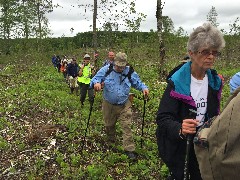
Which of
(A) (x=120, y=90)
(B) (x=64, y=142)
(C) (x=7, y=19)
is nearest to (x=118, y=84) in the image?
(A) (x=120, y=90)

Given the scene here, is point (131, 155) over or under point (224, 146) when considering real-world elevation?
under

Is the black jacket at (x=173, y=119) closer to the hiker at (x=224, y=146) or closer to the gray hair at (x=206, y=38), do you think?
the gray hair at (x=206, y=38)

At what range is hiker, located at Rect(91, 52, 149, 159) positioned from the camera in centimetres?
722

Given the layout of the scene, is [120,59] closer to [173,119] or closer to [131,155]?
[131,155]

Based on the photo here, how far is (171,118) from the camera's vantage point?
2.92 m

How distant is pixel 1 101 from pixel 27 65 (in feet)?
52.9

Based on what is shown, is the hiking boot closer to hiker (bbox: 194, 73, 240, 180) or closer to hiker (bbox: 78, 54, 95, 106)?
hiker (bbox: 78, 54, 95, 106)

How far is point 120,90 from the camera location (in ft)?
24.2

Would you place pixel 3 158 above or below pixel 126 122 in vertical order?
below

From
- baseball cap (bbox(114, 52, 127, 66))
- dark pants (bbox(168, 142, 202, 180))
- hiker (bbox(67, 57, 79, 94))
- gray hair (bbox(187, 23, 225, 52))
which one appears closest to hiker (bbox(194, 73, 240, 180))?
dark pants (bbox(168, 142, 202, 180))

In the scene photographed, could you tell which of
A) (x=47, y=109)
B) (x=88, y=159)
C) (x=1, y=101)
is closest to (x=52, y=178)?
(x=88, y=159)

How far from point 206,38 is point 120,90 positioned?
14.8 ft

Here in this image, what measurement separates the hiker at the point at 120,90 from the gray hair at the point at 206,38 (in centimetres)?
408

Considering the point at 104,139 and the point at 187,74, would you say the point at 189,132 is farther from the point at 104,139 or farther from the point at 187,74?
the point at 104,139
